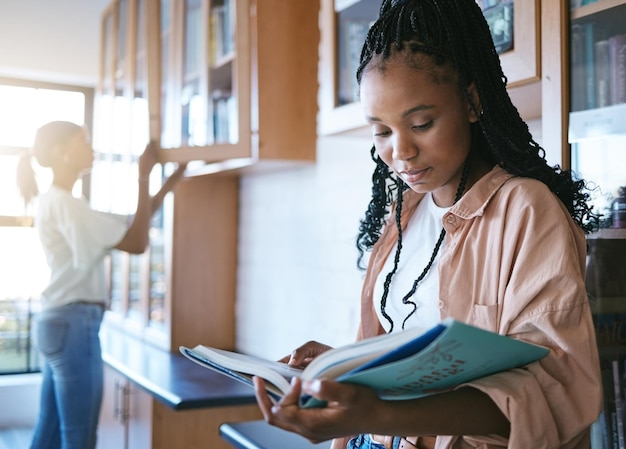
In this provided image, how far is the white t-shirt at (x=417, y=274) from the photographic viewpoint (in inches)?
37.6

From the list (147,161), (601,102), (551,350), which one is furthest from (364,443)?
(147,161)

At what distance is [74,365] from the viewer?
2.39m

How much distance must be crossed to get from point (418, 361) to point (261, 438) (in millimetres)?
1179

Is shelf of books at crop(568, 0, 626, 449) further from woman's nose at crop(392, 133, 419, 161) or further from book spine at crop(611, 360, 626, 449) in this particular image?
woman's nose at crop(392, 133, 419, 161)

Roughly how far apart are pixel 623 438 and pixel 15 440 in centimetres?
354

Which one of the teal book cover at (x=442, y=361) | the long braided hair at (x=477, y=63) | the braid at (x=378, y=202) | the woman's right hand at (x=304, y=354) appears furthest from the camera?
the braid at (x=378, y=202)

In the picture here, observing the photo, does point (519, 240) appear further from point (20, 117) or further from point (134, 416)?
point (20, 117)

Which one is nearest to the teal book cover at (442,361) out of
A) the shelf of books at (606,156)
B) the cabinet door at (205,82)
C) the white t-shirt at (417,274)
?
the white t-shirt at (417,274)

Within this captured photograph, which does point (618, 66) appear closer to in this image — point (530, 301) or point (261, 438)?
point (530, 301)

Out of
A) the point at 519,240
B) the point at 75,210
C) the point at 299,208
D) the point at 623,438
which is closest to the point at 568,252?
the point at 519,240

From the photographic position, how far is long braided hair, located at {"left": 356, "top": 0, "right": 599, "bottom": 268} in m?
0.91

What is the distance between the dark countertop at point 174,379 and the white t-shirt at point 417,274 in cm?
116

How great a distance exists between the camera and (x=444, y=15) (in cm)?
93

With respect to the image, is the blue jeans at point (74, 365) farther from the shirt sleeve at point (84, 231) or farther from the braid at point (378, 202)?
the braid at point (378, 202)
